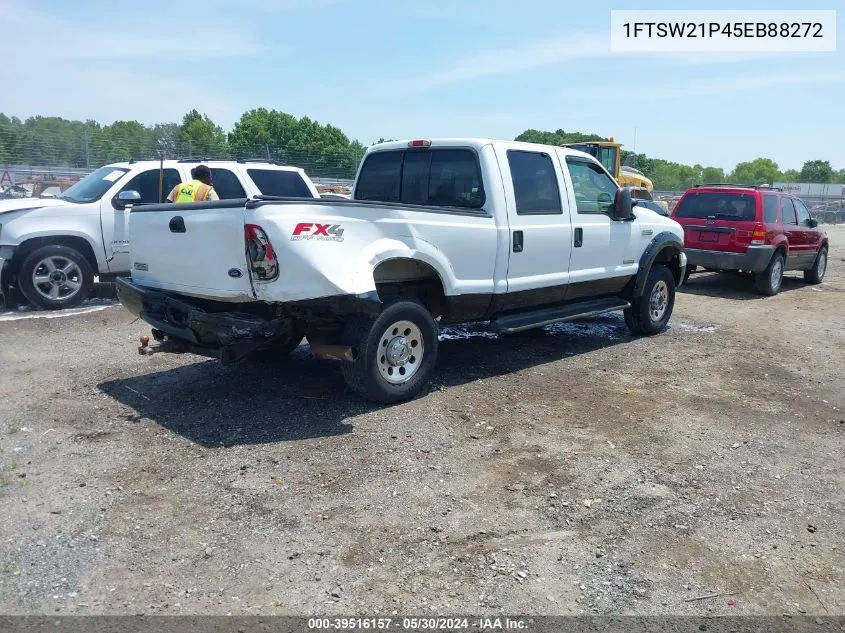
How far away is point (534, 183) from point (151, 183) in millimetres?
5728

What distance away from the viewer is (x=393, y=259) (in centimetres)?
551

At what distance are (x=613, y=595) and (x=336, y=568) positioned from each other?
1.28 metres

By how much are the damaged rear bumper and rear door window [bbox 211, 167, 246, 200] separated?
4.16 meters

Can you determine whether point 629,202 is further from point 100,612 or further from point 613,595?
point 100,612

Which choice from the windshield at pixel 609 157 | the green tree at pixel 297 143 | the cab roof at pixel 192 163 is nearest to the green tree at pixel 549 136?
the green tree at pixel 297 143

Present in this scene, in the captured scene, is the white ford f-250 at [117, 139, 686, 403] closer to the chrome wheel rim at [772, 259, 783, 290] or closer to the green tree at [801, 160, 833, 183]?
the chrome wheel rim at [772, 259, 783, 290]

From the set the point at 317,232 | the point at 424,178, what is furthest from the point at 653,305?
the point at 317,232

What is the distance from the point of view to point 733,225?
12.0 meters

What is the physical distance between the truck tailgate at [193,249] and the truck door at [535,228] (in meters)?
2.54

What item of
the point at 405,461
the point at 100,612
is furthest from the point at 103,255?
the point at 100,612

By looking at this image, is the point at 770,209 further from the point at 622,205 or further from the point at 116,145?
the point at 116,145

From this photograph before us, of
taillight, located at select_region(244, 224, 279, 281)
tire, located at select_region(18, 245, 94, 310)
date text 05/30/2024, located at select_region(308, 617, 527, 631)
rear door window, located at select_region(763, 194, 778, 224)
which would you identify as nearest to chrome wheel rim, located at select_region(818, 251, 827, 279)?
rear door window, located at select_region(763, 194, 778, 224)

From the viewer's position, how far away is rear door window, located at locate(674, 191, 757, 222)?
39.8 ft

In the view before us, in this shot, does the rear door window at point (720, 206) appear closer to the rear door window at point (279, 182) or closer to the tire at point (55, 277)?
the rear door window at point (279, 182)
